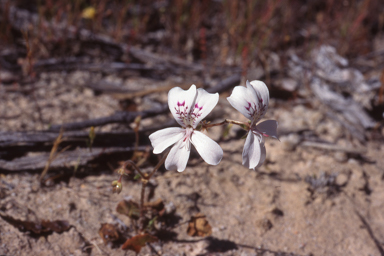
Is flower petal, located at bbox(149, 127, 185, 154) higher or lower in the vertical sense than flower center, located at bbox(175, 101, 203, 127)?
lower

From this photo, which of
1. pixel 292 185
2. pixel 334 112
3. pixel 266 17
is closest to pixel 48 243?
pixel 292 185

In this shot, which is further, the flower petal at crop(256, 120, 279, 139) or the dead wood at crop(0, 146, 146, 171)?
the dead wood at crop(0, 146, 146, 171)

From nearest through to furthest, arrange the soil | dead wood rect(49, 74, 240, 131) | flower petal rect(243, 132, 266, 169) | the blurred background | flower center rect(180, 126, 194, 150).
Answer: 1. flower petal rect(243, 132, 266, 169)
2. flower center rect(180, 126, 194, 150)
3. the soil
4. the blurred background
5. dead wood rect(49, 74, 240, 131)

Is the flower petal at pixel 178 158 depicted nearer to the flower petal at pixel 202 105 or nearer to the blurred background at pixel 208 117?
the flower petal at pixel 202 105

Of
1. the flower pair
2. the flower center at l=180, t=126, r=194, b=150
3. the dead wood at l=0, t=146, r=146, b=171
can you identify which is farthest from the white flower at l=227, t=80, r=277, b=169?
the dead wood at l=0, t=146, r=146, b=171

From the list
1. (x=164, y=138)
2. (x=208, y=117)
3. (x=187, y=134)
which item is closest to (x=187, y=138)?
(x=187, y=134)

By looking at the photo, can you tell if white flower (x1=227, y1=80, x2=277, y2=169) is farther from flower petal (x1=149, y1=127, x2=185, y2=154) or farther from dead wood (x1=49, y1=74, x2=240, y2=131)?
dead wood (x1=49, y1=74, x2=240, y2=131)

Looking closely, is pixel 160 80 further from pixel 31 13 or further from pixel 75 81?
pixel 31 13

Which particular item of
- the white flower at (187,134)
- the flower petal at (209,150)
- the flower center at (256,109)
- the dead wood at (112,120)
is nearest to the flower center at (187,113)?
the white flower at (187,134)
